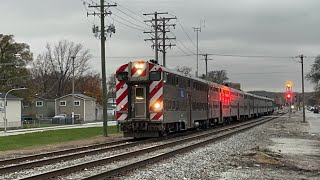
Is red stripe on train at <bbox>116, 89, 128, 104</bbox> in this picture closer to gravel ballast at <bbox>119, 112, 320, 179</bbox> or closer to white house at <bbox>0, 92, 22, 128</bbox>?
gravel ballast at <bbox>119, 112, 320, 179</bbox>

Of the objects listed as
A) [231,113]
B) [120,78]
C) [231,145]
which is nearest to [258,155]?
[231,145]

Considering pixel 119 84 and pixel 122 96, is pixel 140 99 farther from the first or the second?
pixel 119 84

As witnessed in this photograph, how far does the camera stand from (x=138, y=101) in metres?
22.7

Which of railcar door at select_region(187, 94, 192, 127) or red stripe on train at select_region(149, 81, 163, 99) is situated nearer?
red stripe on train at select_region(149, 81, 163, 99)

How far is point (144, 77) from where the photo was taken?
74.0 ft

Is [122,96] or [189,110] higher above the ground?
[122,96]

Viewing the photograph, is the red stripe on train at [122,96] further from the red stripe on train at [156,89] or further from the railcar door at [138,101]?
the red stripe on train at [156,89]

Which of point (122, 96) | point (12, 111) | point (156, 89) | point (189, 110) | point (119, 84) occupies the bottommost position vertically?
point (12, 111)

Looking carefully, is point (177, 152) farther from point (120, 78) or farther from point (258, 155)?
point (120, 78)

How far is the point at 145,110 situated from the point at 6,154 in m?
7.09

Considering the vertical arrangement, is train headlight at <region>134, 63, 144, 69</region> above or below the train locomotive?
above

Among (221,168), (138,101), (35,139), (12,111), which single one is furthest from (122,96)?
(12,111)

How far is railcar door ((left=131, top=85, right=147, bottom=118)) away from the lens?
891 inches

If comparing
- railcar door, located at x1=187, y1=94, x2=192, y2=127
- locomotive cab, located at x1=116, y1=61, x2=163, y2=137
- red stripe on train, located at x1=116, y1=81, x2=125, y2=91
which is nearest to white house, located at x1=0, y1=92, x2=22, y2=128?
railcar door, located at x1=187, y1=94, x2=192, y2=127
